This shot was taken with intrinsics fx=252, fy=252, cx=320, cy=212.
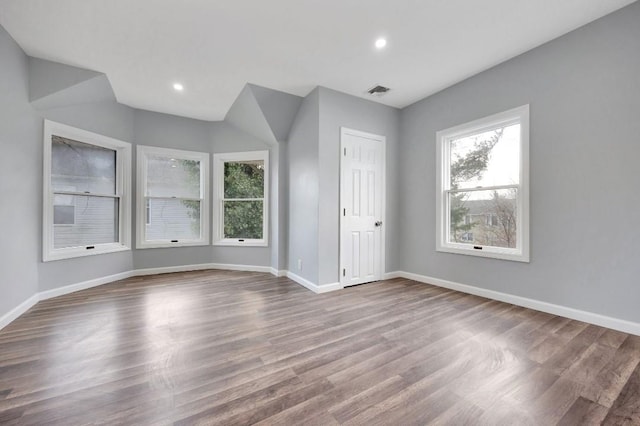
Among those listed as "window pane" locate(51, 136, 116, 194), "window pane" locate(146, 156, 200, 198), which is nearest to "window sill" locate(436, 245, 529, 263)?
"window pane" locate(146, 156, 200, 198)

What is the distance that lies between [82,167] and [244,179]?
89.7 inches

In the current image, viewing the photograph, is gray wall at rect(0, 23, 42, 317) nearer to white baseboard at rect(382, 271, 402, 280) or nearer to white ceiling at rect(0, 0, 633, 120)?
white ceiling at rect(0, 0, 633, 120)

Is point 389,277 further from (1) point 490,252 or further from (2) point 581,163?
(2) point 581,163

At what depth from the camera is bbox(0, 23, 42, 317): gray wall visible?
2438 mm

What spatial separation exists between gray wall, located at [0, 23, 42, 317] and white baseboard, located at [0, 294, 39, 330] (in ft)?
0.12

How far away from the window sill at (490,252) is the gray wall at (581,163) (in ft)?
0.25

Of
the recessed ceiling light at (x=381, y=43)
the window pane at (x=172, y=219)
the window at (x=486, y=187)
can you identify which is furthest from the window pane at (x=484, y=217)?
the window pane at (x=172, y=219)

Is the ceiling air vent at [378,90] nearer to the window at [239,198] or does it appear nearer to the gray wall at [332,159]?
the gray wall at [332,159]

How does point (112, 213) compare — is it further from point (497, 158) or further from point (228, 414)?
point (497, 158)

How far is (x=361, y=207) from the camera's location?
→ 12.4ft

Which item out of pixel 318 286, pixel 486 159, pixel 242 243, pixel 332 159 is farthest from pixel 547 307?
pixel 242 243

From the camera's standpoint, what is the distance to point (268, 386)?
1533mm

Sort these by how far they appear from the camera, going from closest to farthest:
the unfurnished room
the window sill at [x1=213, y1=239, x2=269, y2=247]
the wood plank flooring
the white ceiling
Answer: the wood plank flooring
the unfurnished room
the white ceiling
the window sill at [x1=213, y1=239, x2=269, y2=247]

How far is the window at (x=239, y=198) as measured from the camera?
468 cm
